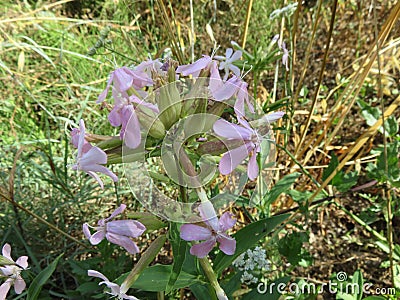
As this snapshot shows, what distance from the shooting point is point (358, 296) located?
1.04 metres

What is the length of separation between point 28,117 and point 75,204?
0.57 metres

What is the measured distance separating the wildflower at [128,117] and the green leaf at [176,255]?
0.19 m

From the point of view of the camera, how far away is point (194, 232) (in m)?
0.58

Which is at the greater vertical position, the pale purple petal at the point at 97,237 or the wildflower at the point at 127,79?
the wildflower at the point at 127,79

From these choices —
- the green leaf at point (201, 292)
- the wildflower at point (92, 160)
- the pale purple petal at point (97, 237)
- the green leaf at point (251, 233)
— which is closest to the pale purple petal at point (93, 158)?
the wildflower at point (92, 160)

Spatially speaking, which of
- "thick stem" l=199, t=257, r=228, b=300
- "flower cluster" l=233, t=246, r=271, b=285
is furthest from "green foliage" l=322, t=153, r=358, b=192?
"thick stem" l=199, t=257, r=228, b=300

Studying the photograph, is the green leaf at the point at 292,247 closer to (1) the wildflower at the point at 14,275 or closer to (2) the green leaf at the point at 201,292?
(2) the green leaf at the point at 201,292

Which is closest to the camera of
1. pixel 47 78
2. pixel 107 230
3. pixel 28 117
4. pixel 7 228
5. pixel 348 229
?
pixel 107 230

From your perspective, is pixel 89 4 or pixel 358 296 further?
pixel 89 4

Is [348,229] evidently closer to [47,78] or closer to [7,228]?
[7,228]

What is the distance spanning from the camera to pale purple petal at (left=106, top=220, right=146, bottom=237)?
23.7 inches

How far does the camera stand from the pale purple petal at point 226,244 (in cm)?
59

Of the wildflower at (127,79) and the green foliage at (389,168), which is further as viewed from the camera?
the green foliage at (389,168)

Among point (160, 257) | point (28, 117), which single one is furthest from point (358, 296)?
point (28, 117)
